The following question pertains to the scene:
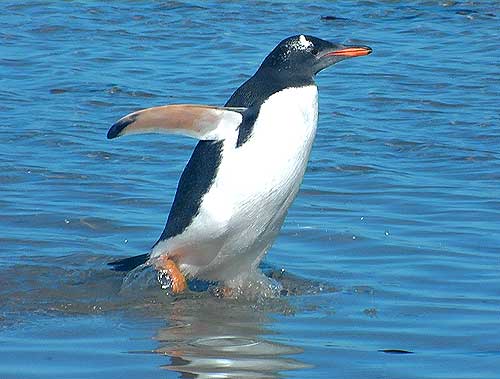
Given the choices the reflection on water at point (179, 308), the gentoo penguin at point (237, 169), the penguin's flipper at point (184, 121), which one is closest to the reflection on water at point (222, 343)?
the reflection on water at point (179, 308)

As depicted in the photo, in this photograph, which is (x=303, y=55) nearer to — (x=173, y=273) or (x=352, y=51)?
(x=352, y=51)

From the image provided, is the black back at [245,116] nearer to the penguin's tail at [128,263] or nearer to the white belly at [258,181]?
the white belly at [258,181]

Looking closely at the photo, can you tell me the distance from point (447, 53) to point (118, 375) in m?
8.92

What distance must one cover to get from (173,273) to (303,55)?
1.12m

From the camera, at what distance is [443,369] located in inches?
185

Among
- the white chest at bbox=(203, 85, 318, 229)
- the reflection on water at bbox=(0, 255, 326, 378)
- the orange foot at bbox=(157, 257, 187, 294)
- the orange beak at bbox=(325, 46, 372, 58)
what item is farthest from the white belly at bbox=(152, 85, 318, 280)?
the orange beak at bbox=(325, 46, 372, 58)

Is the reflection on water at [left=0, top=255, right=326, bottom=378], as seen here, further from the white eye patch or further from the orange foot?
the white eye patch

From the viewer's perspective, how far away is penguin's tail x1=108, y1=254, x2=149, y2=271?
6043mm

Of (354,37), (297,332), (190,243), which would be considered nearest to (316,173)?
(190,243)

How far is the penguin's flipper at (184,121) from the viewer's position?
18.9ft

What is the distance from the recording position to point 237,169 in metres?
5.83

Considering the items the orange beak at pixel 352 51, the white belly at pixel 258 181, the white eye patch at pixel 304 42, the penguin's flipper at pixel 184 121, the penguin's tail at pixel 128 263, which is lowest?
the penguin's tail at pixel 128 263

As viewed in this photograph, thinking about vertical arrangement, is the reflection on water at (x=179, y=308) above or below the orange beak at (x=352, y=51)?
below

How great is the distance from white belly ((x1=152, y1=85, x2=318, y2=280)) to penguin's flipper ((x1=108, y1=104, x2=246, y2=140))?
0.08 m
